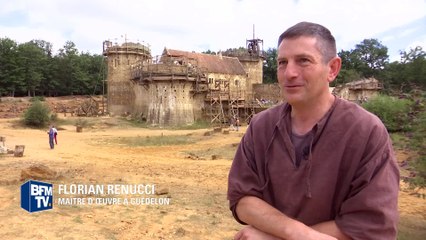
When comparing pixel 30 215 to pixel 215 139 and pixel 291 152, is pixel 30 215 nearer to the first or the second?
pixel 291 152

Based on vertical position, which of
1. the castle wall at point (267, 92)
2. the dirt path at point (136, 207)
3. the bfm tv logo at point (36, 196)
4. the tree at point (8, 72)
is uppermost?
the tree at point (8, 72)

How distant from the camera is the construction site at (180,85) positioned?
3278 centimetres

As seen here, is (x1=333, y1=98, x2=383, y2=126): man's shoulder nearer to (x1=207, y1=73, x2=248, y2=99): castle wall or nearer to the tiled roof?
(x1=207, y1=73, x2=248, y2=99): castle wall

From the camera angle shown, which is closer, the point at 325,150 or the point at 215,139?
the point at 325,150

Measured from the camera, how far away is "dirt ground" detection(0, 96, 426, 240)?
654 cm

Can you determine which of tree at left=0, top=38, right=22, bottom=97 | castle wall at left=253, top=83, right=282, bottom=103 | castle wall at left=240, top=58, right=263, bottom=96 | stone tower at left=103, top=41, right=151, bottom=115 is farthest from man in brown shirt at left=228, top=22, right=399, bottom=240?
tree at left=0, top=38, right=22, bottom=97

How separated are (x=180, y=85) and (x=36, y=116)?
12.5m

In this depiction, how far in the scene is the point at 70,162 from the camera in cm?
1319

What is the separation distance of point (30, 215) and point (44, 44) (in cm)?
7277

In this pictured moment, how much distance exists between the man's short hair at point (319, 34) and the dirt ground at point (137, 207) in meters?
5.16

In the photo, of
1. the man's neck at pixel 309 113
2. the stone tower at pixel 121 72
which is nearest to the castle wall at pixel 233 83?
the stone tower at pixel 121 72

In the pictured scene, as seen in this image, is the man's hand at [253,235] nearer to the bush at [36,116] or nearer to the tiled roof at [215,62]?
the bush at [36,116]

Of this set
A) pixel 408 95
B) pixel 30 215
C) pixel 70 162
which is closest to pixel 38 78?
pixel 70 162

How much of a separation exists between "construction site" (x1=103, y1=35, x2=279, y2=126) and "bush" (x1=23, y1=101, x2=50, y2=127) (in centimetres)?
895
